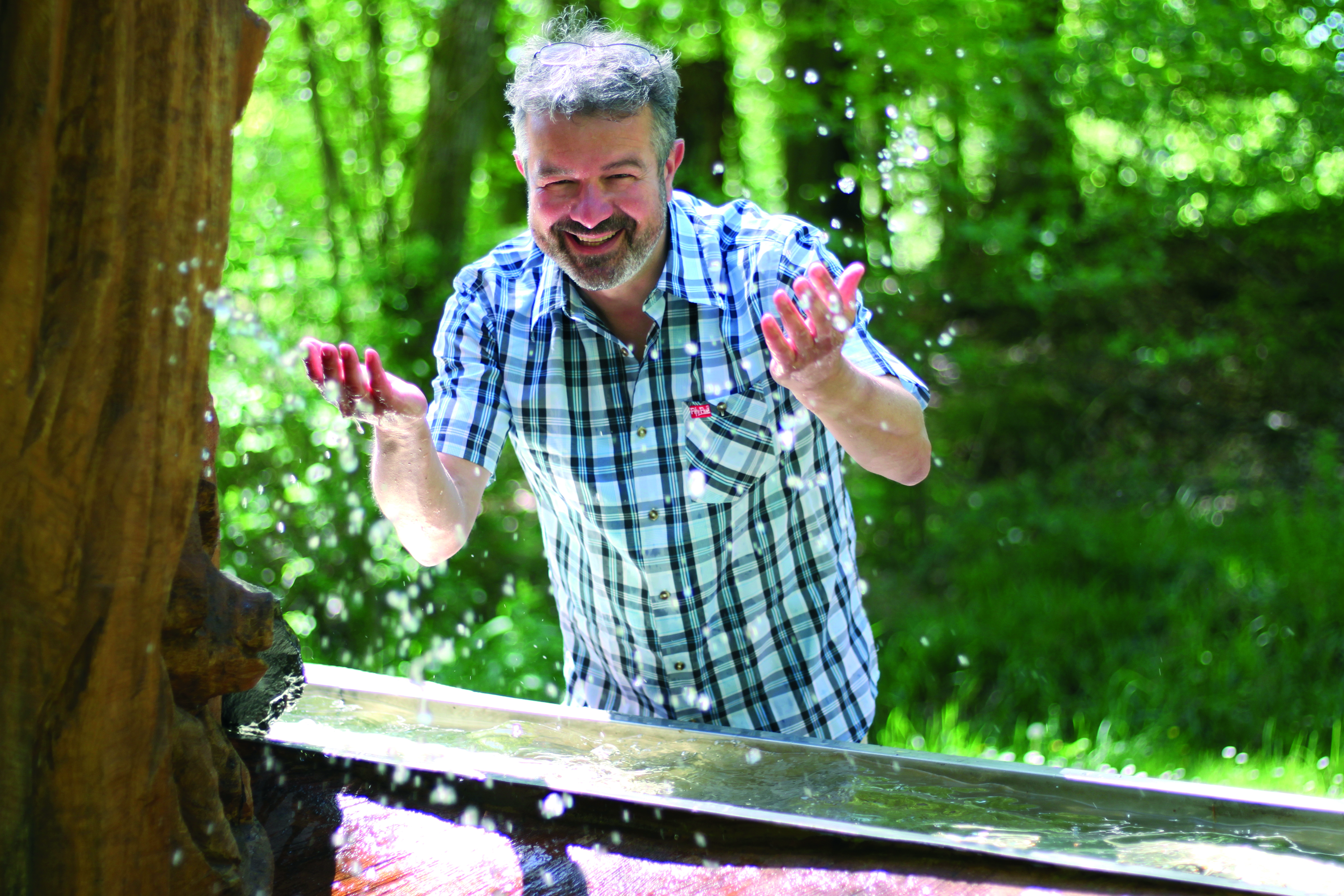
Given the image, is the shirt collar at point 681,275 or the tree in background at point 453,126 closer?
the shirt collar at point 681,275

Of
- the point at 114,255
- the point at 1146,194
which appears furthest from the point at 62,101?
the point at 1146,194

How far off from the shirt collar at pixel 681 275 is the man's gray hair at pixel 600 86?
148 mm

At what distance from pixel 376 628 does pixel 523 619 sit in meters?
0.64

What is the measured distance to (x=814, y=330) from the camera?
5.49ft

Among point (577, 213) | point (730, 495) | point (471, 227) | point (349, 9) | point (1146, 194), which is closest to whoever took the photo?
point (577, 213)

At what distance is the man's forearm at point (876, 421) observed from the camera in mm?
1748

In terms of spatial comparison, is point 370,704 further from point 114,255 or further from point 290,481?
point 290,481

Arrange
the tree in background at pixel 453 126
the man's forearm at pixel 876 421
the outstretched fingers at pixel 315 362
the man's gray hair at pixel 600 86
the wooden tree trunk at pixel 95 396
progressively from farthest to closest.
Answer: the tree in background at pixel 453 126, the man's gray hair at pixel 600 86, the man's forearm at pixel 876 421, the outstretched fingers at pixel 315 362, the wooden tree trunk at pixel 95 396

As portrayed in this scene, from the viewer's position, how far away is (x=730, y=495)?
6.82 feet

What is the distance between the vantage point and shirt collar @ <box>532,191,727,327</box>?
6.77 feet

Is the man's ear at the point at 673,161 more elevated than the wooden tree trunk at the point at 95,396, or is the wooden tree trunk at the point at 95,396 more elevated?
the man's ear at the point at 673,161

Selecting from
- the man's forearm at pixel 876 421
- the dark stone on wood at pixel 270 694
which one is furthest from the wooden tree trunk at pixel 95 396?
the man's forearm at pixel 876 421

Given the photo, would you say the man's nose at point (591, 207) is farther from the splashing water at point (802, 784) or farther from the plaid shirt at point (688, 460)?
the splashing water at point (802, 784)

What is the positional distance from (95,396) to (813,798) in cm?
112
